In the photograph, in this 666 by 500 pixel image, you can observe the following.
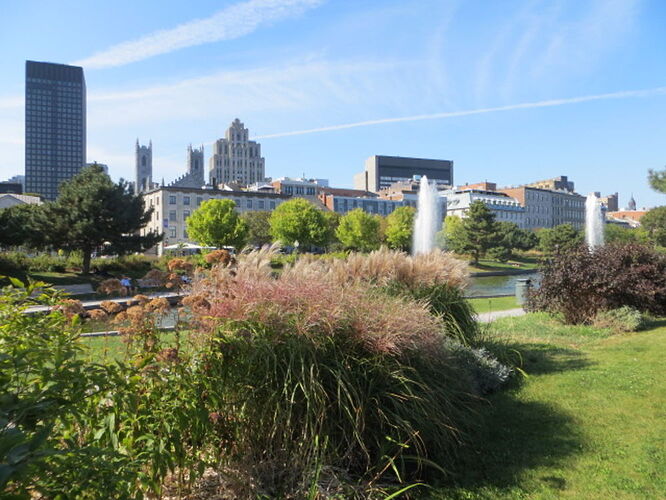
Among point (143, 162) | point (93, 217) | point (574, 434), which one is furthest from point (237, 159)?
point (574, 434)

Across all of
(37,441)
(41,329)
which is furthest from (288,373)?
(37,441)

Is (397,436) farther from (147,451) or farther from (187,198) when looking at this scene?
(187,198)

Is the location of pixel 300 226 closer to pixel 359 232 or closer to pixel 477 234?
pixel 359 232

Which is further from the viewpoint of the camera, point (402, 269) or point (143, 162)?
point (143, 162)

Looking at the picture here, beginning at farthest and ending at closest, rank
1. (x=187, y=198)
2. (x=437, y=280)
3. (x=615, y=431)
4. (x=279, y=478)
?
(x=187, y=198) < (x=437, y=280) < (x=615, y=431) < (x=279, y=478)

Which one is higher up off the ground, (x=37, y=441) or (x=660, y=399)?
(x=37, y=441)

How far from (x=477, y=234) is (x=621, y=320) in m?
50.8

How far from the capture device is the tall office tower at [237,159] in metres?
148

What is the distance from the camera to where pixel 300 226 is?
183 feet

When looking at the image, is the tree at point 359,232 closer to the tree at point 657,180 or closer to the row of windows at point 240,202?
the row of windows at point 240,202

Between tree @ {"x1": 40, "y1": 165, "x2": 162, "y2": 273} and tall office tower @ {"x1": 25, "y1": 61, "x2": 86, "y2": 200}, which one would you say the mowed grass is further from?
tall office tower @ {"x1": 25, "y1": 61, "x2": 86, "y2": 200}

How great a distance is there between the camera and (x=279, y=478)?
10.8 feet

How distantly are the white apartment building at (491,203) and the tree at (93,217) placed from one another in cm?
8345

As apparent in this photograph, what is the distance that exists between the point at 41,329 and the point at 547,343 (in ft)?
25.6
